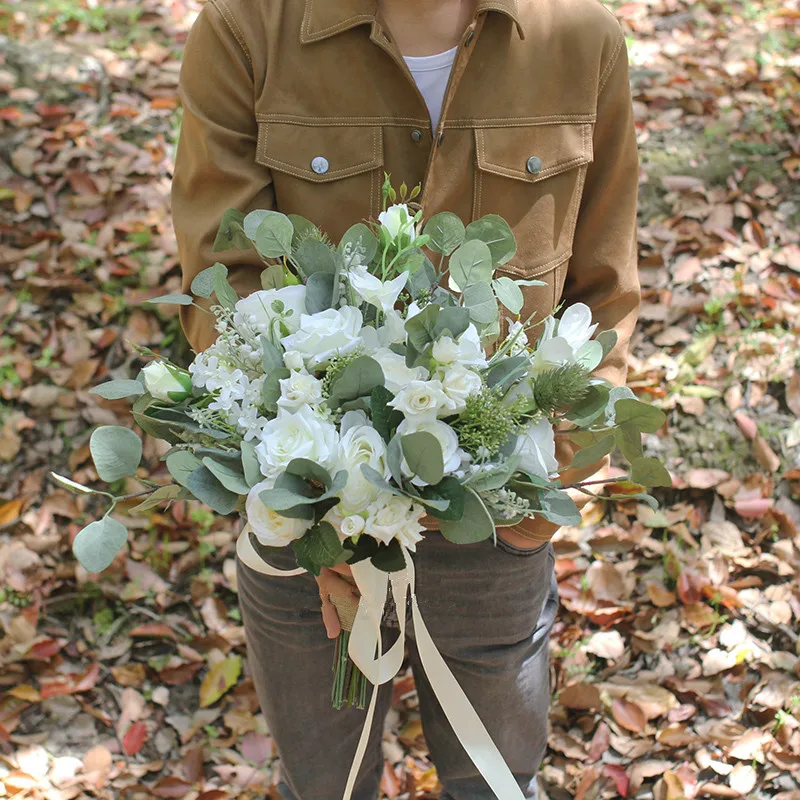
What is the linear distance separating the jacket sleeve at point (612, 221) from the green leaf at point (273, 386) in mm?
793

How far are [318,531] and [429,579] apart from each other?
56 cm

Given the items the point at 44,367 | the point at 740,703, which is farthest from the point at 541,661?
the point at 44,367

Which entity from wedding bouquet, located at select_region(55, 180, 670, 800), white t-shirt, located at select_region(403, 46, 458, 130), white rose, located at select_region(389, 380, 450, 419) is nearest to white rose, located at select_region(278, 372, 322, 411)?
wedding bouquet, located at select_region(55, 180, 670, 800)

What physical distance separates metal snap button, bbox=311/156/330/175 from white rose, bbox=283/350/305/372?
643 millimetres

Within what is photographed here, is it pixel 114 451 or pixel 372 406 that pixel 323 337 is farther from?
pixel 114 451

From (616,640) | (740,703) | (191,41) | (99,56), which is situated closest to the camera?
(191,41)

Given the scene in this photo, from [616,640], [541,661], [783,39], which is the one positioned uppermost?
[783,39]

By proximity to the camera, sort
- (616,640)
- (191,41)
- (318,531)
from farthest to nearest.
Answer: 1. (616,640)
2. (191,41)
3. (318,531)

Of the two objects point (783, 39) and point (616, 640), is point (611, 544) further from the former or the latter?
point (783, 39)

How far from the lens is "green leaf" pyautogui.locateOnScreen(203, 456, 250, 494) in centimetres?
125

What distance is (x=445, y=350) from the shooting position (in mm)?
1242

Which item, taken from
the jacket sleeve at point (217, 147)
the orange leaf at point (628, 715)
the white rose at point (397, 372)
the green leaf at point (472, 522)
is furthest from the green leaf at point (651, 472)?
the orange leaf at point (628, 715)

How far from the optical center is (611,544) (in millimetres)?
2939

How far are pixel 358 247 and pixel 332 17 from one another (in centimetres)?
61
